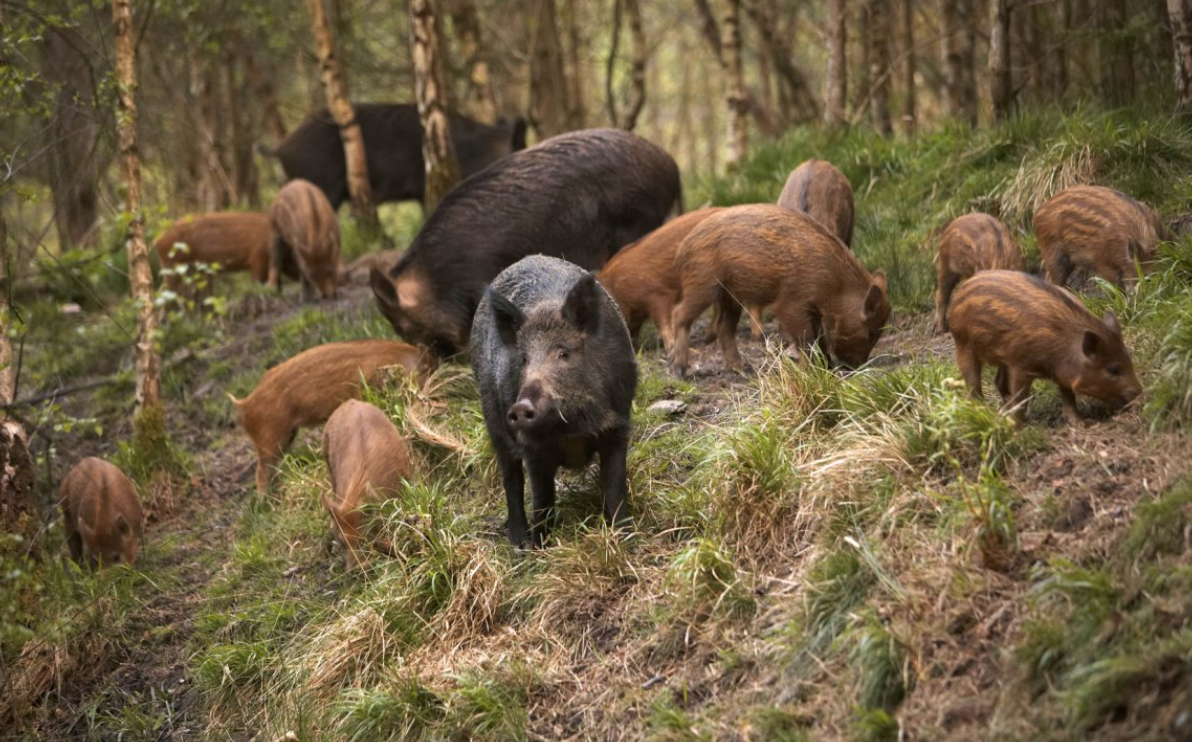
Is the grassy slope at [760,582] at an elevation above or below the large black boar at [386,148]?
below

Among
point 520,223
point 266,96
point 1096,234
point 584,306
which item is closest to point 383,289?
point 520,223

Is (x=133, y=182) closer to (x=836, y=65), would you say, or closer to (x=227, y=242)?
(x=227, y=242)

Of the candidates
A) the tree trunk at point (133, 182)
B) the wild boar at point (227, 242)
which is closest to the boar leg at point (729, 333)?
the tree trunk at point (133, 182)

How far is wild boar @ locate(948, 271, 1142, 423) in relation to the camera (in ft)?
16.9

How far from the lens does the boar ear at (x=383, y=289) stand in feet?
28.9

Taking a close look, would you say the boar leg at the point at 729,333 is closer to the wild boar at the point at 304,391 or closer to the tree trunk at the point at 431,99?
the wild boar at the point at 304,391

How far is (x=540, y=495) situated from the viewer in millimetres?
6242

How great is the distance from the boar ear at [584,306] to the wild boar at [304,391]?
8.97 ft

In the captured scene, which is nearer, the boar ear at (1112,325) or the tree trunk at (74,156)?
the boar ear at (1112,325)

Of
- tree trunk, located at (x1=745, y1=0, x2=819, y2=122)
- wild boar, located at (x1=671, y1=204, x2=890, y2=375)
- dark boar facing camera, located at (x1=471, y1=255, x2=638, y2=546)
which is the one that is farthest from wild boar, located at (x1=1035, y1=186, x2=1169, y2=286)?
tree trunk, located at (x1=745, y1=0, x2=819, y2=122)

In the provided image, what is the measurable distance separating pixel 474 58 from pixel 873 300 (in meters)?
7.59

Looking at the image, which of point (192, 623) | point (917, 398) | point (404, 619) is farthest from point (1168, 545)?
point (192, 623)

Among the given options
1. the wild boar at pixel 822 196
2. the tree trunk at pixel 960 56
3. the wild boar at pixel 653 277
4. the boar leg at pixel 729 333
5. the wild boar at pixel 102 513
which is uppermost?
the tree trunk at pixel 960 56

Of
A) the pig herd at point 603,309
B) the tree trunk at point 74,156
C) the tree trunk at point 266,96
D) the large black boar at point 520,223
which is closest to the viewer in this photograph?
the pig herd at point 603,309
